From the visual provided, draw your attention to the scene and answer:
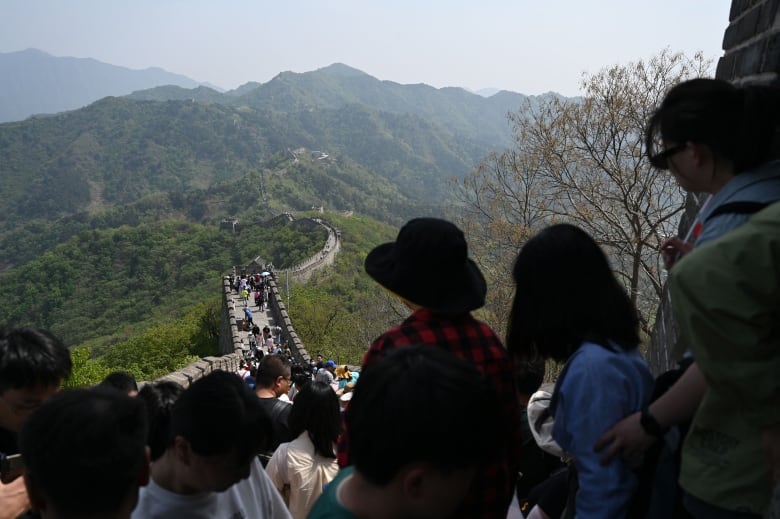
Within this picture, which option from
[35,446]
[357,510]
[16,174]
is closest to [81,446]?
[35,446]

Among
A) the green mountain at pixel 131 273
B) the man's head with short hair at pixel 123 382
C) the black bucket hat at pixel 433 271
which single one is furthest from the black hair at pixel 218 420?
the green mountain at pixel 131 273

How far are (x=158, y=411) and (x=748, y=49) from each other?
2.58 m

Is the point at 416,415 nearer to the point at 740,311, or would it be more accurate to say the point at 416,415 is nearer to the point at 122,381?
the point at 740,311

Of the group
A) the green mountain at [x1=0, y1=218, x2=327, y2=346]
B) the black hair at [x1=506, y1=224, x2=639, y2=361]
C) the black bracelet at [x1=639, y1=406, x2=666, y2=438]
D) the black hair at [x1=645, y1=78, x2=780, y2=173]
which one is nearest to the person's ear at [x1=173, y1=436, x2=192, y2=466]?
the black hair at [x1=506, y1=224, x2=639, y2=361]

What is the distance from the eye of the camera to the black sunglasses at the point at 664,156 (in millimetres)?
1674

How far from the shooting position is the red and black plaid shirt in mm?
1653

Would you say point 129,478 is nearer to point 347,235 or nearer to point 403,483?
point 403,483

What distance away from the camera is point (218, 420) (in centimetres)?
172

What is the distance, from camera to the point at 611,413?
1.55m

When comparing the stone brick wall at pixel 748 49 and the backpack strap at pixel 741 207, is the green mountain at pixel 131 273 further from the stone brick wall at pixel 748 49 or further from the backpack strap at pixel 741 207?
the backpack strap at pixel 741 207

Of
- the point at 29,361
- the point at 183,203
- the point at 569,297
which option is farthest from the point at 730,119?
the point at 183,203

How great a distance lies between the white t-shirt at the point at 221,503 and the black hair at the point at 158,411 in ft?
0.95

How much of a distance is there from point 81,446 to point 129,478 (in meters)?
0.14

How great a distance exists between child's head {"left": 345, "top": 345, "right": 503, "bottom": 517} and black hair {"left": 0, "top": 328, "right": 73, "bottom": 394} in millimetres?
1535
